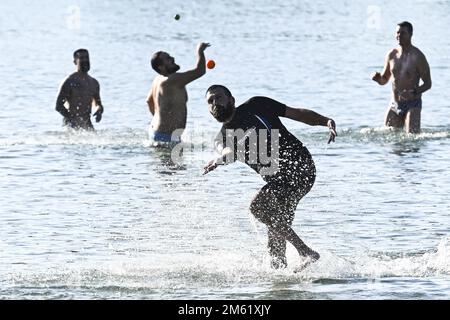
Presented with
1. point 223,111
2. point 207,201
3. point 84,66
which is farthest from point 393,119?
point 223,111

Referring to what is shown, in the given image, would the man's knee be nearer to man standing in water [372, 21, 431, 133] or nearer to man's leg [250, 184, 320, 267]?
man standing in water [372, 21, 431, 133]

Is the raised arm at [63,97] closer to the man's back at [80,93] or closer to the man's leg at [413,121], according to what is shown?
the man's back at [80,93]

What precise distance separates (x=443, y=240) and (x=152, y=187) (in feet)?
15.0

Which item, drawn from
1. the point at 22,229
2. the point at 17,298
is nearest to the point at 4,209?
the point at 22,229

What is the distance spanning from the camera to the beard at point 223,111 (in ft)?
42.4

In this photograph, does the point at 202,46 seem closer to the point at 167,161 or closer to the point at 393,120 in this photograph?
the point at 167,161

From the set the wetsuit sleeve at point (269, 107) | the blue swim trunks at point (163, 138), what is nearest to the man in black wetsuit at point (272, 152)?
the wetsuit sleeve at point (269, 107)

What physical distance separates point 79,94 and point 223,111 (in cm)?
870

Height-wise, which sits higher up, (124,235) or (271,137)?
(271,137)

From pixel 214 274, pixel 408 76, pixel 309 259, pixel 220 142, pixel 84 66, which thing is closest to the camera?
pixel 220 142

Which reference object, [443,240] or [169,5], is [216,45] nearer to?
[169,5]

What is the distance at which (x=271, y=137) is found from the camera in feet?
43.0

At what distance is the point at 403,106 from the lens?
70.0ft

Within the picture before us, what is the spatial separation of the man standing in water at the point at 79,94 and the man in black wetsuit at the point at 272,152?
8.43 metres
